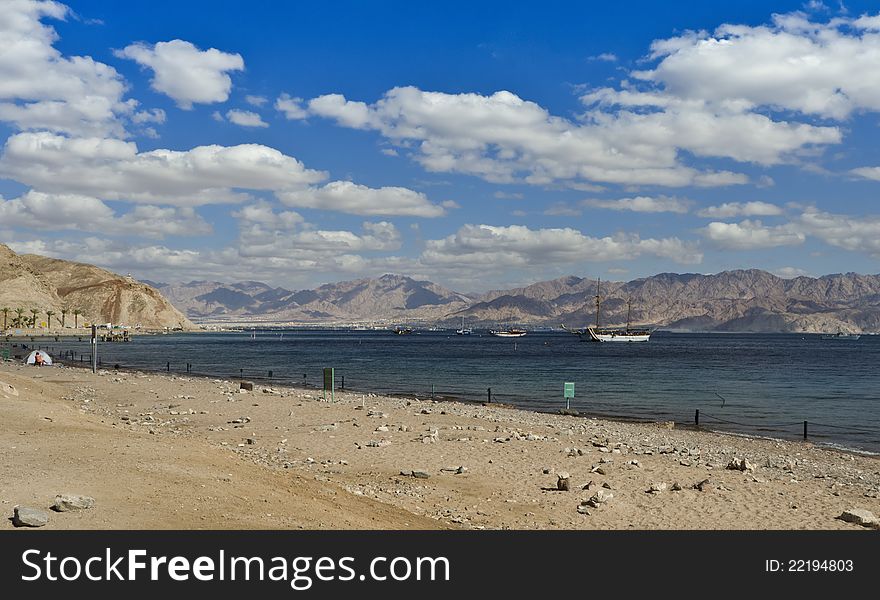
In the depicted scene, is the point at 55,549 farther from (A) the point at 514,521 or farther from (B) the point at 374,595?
(A) the point at 514,521

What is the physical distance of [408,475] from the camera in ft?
59.8

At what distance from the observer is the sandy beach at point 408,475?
1235 centimetres

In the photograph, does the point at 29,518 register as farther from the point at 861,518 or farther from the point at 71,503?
the point at 861,518

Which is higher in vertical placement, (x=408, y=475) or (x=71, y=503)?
(x=71, y=503)

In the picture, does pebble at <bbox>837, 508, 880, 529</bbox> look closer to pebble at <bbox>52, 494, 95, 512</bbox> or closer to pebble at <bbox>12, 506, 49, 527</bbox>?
pebble at <bbox>52, 494, 95, 512</bbox>

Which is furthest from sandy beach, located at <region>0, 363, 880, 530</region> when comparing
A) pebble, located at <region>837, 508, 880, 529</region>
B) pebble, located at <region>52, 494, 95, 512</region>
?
pebble, located at <region>837, 508, 880, 529</region>

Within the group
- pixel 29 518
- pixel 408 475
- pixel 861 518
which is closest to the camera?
pixel 29 518

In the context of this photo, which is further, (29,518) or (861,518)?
(861,518)

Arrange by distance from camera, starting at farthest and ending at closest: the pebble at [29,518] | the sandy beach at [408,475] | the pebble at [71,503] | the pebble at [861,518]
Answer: the pebble at [861,518], the sandy beach at [408,475], the pebble at [71,503], the pebble at [29,518]

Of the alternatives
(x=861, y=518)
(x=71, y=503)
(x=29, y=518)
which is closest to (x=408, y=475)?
(x=71, y=503)

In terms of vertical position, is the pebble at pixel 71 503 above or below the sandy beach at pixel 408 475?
above

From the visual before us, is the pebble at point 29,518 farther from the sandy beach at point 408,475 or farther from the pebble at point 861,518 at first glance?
the pebble at point 861,518

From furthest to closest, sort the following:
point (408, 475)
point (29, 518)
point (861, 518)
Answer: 1. point (408, 475)
2. point (861, 518)
3. point (29, 518)

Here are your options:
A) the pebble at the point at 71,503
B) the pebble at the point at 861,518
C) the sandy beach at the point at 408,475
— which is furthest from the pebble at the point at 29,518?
the pebble at the point at 861,518
